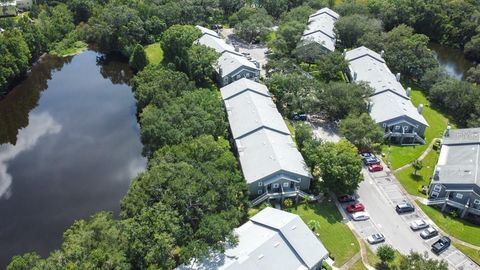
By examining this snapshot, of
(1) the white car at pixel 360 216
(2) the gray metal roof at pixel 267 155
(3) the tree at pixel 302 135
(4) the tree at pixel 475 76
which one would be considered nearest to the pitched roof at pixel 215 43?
(3) the tree at pixel 302 135

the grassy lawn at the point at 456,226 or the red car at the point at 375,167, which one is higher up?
the red car at the point at 375,167

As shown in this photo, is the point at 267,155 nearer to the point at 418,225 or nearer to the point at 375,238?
the point at 375,238

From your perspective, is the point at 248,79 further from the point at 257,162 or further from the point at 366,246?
the point at 366,246

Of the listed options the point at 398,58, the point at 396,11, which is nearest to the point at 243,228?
the point at 398,58

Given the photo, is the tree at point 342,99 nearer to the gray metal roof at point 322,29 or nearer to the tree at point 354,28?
the gray metal roof at point 322,29

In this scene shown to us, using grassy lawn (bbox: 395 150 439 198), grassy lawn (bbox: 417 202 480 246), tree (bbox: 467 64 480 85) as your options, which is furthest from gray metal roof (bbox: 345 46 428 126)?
grassy lawn (bbox: 417 202 480 246)
